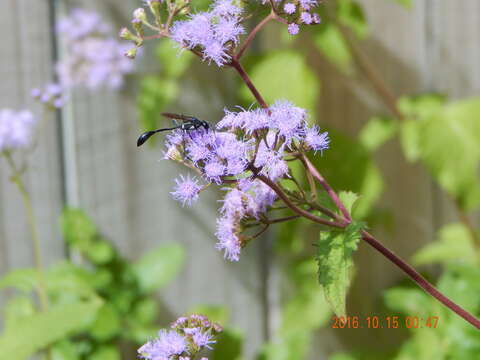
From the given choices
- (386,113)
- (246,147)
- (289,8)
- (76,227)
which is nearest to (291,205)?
(246,147)

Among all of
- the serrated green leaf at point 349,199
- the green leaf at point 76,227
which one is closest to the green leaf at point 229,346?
the green leaf at point 76,227

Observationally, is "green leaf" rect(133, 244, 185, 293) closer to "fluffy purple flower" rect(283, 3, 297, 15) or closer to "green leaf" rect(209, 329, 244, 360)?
"green leaf" rect(209, 329, 244, 360)

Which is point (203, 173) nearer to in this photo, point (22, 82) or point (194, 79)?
point (22, 82)

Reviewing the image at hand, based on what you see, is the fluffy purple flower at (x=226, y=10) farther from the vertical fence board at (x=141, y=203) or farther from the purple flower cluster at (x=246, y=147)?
the vertical fence board at (x=141, y=203)

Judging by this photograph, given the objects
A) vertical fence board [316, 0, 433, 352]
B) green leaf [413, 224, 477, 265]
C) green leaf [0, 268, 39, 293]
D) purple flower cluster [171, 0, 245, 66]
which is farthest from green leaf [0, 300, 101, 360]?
vertical fence board [316, 0, 433, 352]

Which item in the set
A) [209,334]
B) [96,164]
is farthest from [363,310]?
[209,334]

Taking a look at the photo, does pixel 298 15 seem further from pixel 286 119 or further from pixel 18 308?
pixel 18 308

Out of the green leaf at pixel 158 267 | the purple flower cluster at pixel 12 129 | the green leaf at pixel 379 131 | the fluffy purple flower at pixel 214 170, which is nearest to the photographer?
the fluffy purple flower at pixel 214 170
